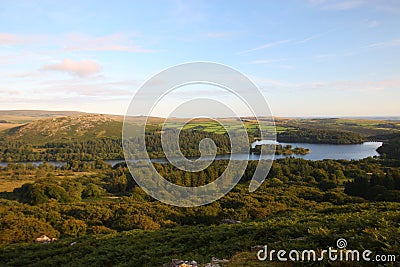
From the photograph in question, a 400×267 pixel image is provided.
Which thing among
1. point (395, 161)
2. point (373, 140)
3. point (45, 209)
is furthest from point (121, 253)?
point (373, 140)

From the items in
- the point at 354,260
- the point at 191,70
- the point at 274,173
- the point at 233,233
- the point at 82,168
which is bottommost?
the point at 82,168

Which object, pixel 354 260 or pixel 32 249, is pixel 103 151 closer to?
pixel 32 249

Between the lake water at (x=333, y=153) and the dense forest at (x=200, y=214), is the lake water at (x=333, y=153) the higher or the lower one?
the lower one

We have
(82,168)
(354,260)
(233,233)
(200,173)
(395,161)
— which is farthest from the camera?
(82,168)

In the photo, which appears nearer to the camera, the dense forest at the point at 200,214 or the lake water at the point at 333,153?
the dense forest at the point at 200,214

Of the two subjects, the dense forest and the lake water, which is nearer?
the dense forest

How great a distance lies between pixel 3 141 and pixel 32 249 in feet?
677

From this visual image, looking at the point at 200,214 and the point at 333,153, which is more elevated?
the point at 200,214

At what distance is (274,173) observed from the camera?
70.4 metres

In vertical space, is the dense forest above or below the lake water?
above

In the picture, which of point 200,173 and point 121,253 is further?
point 200,173

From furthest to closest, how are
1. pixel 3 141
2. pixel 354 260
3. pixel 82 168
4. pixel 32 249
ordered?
pixel 3 141 < pixel 82 168 < pixel 32 249 < pixel 354 260

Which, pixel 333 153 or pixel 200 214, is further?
pixel 333 153

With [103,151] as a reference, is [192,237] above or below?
above
